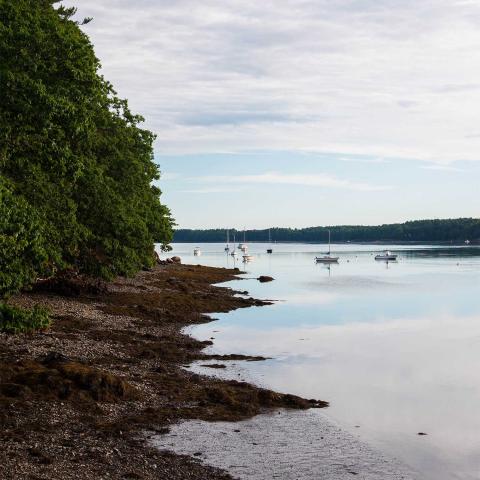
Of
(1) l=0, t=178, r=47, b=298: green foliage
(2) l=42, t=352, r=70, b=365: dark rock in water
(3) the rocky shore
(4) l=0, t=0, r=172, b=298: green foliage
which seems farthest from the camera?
(2) l=42, t=352, r=70, b=365: dark rock in water

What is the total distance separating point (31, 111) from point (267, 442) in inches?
579

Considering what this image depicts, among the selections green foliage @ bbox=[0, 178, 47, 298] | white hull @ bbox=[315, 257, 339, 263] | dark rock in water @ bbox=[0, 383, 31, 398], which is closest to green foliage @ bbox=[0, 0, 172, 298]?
green foliage @ bbox=[0, 178, 47, 298]

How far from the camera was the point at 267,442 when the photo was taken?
19.3 metres

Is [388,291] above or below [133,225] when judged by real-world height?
below

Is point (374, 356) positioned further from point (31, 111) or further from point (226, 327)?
point (31, 111)

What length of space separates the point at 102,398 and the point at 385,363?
18755 mm

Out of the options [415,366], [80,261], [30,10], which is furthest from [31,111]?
[415,366]

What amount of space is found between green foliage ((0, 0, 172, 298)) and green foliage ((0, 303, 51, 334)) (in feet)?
2.67

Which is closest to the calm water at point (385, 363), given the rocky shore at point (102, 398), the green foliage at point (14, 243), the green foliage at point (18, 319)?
the rocky shore at point (102, 398)

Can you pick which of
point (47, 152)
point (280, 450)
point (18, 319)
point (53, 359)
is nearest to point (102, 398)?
point (53, 359)

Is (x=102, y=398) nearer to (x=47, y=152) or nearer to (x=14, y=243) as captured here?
(x=14, y=243)

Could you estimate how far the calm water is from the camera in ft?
71.1

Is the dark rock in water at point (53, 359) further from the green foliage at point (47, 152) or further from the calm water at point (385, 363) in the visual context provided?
the calm water at point (385, 363)

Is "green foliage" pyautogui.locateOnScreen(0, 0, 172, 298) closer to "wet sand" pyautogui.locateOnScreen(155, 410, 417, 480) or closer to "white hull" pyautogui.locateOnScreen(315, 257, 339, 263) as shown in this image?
"wet sand" pyautogui.locateOnScreen(155, 410, 417, 480)
